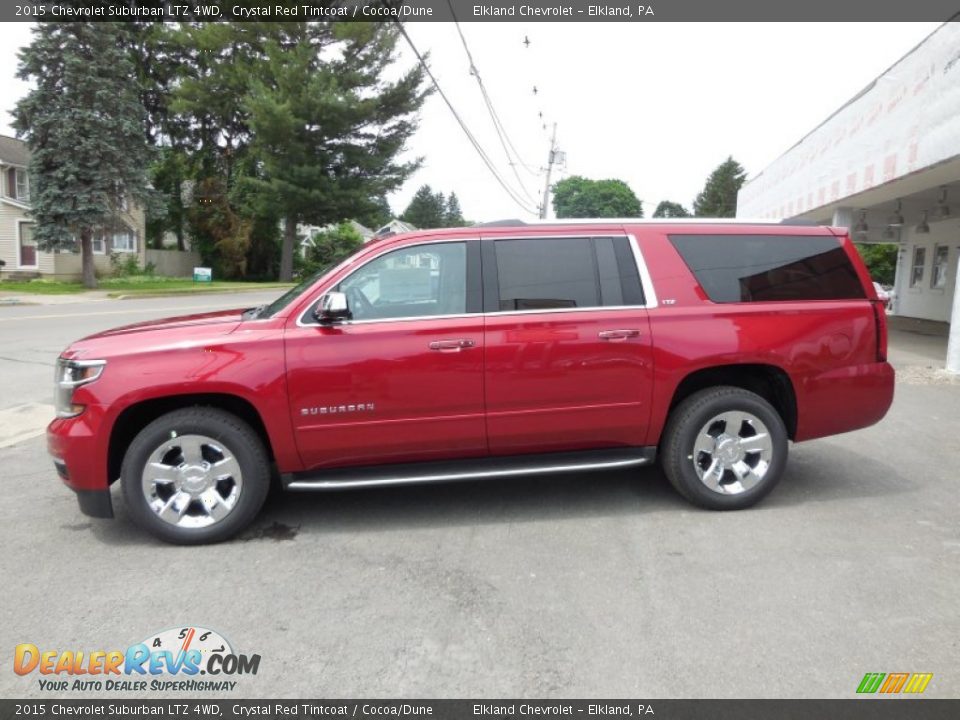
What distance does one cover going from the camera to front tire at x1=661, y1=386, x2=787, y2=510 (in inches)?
175

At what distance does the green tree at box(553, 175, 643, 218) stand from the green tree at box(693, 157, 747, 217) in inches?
514

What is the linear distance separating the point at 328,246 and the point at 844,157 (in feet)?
122

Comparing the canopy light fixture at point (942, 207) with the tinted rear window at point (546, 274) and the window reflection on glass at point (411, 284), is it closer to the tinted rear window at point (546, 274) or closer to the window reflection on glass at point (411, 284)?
the tinted rear window at point (546, 274)

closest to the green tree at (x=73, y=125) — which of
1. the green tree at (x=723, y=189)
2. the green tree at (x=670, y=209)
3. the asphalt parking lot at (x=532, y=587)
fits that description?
the asphalt parking lot at (x=532, y=587)

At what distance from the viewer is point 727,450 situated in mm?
4477

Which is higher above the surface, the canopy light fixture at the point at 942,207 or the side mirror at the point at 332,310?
the canopy light fixture at the point at 942,207

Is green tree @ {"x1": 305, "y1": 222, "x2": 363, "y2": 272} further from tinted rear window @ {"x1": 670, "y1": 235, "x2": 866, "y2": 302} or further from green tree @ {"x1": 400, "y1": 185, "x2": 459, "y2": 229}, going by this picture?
green tree @ {"x1": 400, "y1": 185, "x2": 459, "y2": 229}

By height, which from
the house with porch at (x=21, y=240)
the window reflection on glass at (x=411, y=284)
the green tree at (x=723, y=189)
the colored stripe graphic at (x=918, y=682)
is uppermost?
the green tree at (x=723, y=189)

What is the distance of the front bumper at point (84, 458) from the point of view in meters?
3.90

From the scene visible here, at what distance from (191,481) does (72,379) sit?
2.96 ft

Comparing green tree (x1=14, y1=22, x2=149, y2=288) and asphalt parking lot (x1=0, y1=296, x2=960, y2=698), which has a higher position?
green tree (x1=14, y1=22, x2=149, y2=288)

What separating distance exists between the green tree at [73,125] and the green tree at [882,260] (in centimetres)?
Result: 3976
